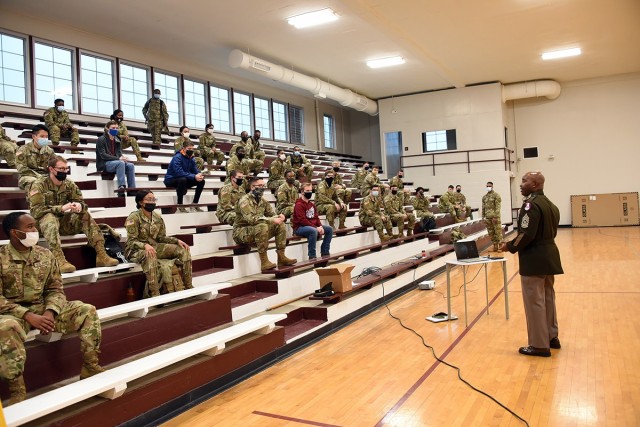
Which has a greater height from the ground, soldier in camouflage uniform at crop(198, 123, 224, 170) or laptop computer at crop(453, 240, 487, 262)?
soldier in camouflage uniform at crop(198, 123, 224, 170)

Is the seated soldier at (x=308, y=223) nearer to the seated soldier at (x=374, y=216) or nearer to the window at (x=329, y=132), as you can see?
the seated soldier at (x=374, y=216)

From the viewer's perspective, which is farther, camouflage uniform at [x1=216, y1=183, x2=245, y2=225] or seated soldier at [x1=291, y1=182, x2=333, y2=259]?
seated soldier at [x1=291, y1=182, x2=333, y2=259]

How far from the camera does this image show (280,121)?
1595cm

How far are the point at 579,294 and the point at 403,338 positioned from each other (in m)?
2.96

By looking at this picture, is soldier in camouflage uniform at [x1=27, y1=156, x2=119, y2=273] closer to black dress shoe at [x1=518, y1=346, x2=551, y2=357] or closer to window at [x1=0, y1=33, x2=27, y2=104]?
black dress shoe at [x1=518, y1=346, x2=551, y2=357]

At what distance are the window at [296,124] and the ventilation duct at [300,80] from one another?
1.77 metres

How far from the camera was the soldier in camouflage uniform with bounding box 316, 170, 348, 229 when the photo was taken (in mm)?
8578

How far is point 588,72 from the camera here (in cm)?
1528

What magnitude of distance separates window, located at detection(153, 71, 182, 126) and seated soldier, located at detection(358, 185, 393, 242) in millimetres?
5603

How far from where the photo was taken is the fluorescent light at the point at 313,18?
961cm

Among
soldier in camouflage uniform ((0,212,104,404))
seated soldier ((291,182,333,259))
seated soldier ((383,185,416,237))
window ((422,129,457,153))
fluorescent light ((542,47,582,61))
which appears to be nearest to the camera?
soldier in camouflage uniform ((0,212,104,404))

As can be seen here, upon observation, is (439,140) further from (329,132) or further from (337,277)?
(337,277)

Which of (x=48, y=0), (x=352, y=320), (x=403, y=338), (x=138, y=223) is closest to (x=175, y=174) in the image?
(x=138, y=223)

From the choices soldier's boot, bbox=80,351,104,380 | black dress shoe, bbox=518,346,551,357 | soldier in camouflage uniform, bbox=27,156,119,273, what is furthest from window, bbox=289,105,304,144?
soldier's boot, bbox=80,351,104,380
